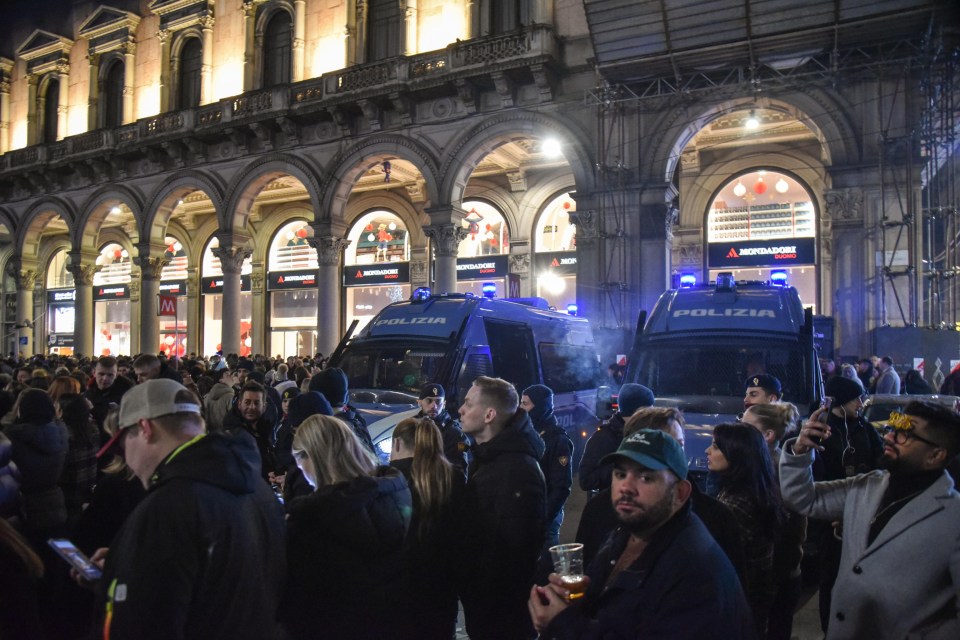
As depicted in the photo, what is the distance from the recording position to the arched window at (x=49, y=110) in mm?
29859

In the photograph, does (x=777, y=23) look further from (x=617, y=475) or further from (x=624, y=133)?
(x=617, y=475)

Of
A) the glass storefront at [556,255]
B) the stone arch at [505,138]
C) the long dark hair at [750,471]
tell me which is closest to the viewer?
the long dark hair at [750,471]

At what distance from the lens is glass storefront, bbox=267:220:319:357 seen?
27438 mm

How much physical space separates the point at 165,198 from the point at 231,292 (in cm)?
455

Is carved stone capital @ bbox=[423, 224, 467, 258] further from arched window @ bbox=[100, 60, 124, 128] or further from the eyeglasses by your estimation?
the eyeglasses

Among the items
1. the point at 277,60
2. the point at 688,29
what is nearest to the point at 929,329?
the point at 688,29

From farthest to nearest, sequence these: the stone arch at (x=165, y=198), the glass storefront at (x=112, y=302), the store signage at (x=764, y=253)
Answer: the glass storefront at (x=112, y=302) < the stone arch at (x=165, y=198) < the store signage at (x=764, y=253)

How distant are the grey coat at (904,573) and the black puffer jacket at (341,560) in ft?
5.87

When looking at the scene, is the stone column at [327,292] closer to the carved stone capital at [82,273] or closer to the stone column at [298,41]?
the stone column at [298,41]

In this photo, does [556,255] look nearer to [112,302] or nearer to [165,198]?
[165,198]

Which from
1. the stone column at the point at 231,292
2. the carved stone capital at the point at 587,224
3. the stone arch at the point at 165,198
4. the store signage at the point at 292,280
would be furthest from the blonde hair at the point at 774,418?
the store signage at the point at 292,280

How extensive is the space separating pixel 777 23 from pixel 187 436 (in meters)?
15.4

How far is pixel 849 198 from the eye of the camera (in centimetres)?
1527

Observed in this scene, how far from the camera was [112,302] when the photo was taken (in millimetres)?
33156
